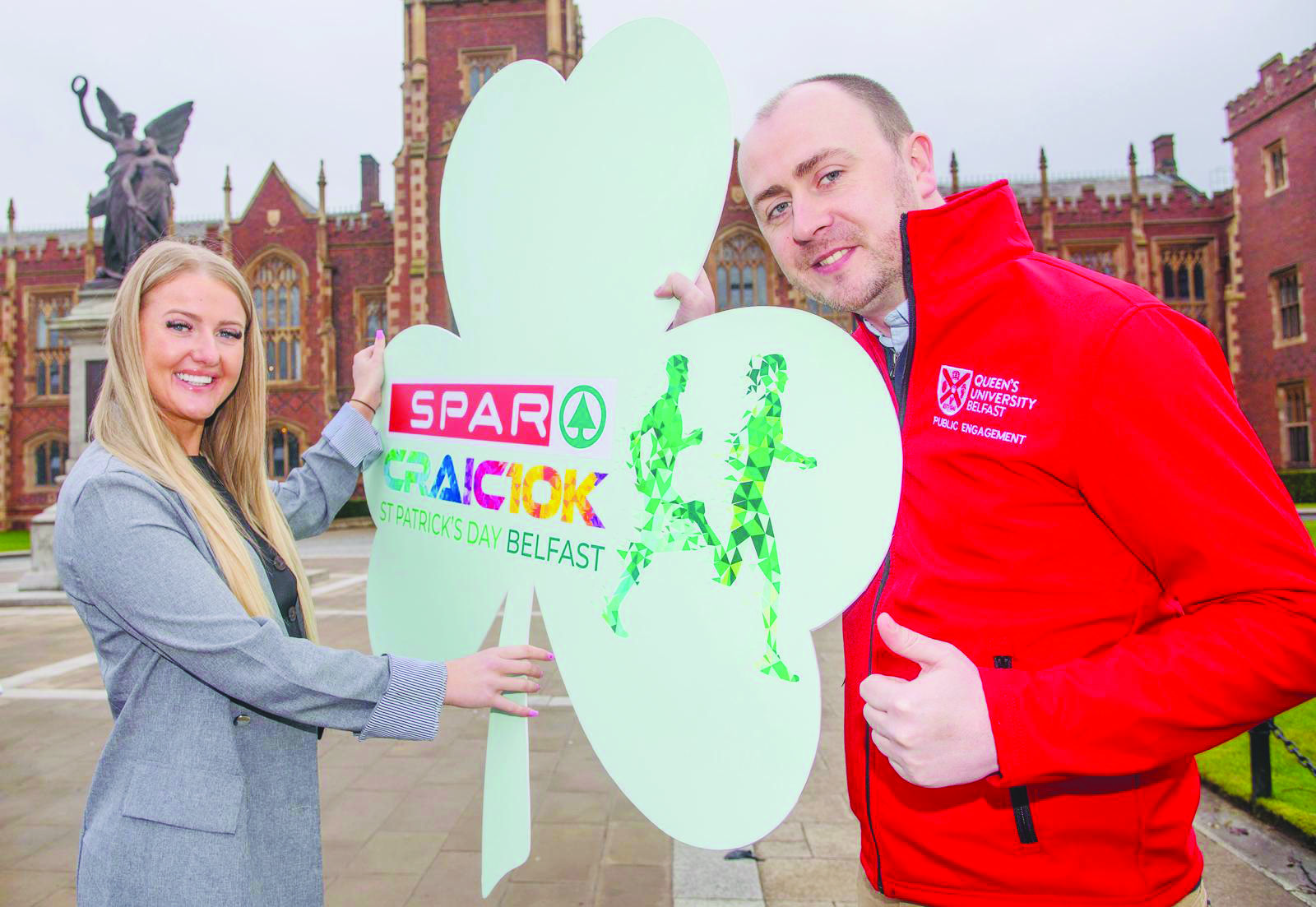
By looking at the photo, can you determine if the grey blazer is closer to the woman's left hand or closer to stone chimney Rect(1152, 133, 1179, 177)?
the woman's left hand

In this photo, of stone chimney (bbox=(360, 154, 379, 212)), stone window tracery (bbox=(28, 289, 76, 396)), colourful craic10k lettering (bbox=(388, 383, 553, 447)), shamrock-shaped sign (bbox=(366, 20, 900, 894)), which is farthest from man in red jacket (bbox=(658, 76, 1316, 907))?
stone window tracery (bbox=(28, 289, 76, 396))

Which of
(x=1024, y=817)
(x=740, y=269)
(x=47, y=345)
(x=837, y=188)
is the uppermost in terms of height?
(x=740, y=269)

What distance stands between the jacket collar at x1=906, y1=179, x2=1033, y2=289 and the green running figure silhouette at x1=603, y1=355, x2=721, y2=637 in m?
0.42

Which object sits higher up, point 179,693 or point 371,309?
point 371,309

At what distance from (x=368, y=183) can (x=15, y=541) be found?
56.2 ft

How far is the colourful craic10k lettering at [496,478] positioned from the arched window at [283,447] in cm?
2628

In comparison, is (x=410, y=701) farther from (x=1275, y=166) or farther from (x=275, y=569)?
(x=1275, y=166)

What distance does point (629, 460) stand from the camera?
53.1 inches

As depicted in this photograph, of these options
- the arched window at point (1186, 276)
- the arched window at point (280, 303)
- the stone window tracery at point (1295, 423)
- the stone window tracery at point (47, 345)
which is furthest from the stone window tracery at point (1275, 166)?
the stone window tracery at point (47, 345)

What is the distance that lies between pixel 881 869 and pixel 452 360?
1290mm

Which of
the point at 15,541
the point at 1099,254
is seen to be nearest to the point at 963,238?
the point at 15,541

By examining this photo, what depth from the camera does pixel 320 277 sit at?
85.4 ft

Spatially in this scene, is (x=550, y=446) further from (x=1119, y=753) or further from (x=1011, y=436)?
(x=1119, y=753)

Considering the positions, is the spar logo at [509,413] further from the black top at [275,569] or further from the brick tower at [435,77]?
the brick tower at [435,77]
